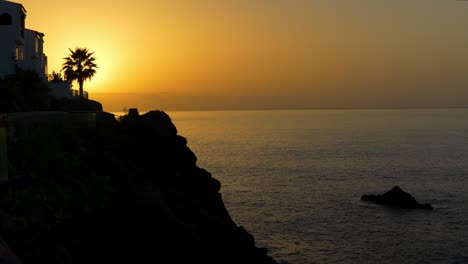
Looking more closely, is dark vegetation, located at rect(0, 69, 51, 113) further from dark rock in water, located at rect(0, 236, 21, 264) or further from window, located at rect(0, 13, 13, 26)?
dark rock in water, located at rect(0, 236, 21, 264)

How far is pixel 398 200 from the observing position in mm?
65125

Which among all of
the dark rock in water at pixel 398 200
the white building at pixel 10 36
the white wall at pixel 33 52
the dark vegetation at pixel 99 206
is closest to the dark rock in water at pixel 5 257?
the dark vegetation at pixel 99 206

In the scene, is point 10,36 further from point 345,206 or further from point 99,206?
point 345,206

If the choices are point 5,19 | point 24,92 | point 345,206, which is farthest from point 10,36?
point 345,206

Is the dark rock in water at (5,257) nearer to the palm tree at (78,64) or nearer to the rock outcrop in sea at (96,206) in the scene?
the rock outcrop in sea at (96,206)

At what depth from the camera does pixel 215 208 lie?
38875mm

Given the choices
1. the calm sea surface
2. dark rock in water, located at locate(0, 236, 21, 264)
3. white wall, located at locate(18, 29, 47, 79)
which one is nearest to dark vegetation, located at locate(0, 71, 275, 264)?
dark rock in water, located at locate(0, 236, 21, 264)

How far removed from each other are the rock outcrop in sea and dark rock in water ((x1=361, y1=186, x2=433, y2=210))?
36387mm

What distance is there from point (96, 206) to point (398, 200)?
53.9 metres

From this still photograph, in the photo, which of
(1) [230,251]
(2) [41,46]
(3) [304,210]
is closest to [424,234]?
(3) [304,210]

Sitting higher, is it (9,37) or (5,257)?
(9,37)

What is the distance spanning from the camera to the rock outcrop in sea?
16.9 m

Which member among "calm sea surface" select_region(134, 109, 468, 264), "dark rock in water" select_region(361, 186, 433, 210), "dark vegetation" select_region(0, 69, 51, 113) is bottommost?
"calm sea surface" select_region(134, 109, 468, 264)

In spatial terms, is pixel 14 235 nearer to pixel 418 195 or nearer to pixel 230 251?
pixel 230 251
